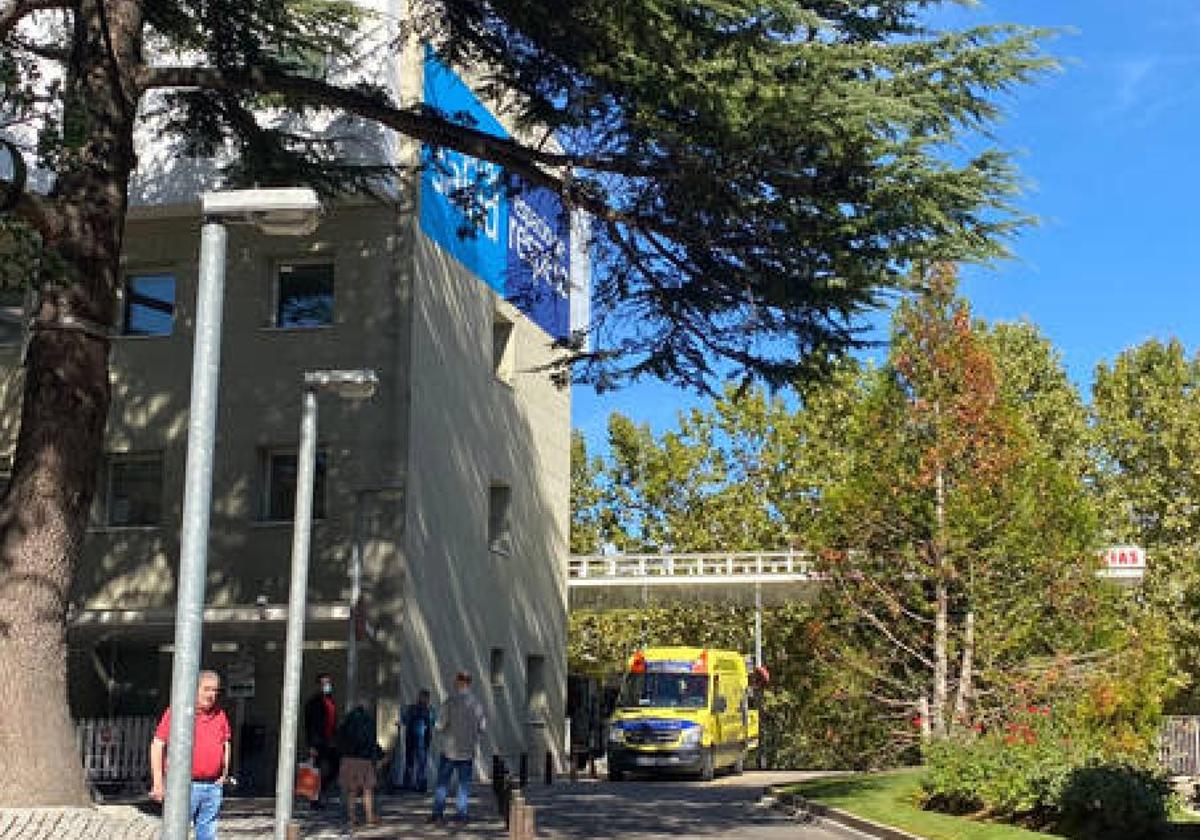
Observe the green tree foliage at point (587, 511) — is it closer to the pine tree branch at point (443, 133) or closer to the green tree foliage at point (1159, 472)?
the green tree foliage at point (1159, 472)

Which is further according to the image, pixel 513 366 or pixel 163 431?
pixel 513 366

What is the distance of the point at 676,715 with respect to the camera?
32969mm

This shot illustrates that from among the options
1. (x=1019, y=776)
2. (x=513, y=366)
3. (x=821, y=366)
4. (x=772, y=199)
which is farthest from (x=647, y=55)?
(x=513, y=366)

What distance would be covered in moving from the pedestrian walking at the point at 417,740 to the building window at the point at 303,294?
717 centimetres

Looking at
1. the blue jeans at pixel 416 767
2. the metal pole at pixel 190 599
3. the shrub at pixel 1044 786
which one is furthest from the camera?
the blue jeans at pixel 416 767

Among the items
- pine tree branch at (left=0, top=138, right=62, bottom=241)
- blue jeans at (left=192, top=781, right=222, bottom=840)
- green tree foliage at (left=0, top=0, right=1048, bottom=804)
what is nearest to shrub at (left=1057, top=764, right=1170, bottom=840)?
green tree foliage at (left=0, top=0, right=1048, bottom=804)

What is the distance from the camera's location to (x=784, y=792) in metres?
23.7

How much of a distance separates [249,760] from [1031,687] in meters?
13.4

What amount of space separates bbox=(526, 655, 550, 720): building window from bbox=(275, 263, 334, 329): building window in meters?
10.4

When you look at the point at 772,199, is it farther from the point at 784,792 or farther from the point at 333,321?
the point at 333,321

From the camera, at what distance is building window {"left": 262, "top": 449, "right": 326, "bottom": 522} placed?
2780 cm

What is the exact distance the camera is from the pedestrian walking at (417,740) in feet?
83.7

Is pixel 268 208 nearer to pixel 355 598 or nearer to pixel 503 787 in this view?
pixel 503 787

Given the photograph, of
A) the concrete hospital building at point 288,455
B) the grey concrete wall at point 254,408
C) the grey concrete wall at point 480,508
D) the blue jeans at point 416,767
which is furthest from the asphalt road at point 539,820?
the grey concrete wall at point 254,408
